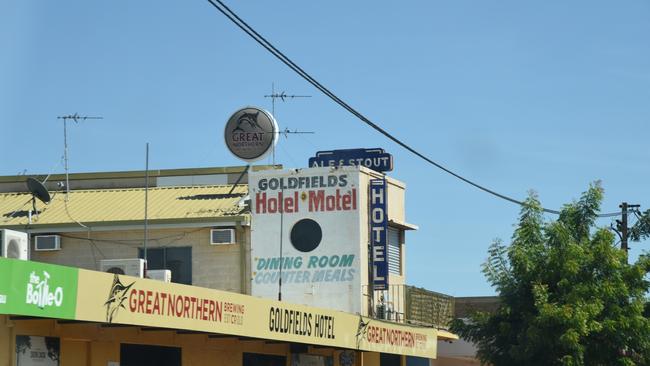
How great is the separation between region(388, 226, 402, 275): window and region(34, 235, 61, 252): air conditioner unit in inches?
391

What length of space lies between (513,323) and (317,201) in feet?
26.8

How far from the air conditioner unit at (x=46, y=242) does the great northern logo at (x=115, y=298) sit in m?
19.5

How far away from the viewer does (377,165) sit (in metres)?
37.8

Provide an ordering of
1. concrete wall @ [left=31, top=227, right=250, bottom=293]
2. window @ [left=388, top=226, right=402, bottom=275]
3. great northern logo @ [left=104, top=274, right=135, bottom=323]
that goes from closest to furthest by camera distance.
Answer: great northern logo @ [left=104, top=274, right=135, bottom=323] → concrete wall @ [left=31, top=227, right=250, bottom=293] → window @ [left=388, top=226, right=402, bottom=275]

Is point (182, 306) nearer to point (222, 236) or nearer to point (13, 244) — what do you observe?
point (13, 244)

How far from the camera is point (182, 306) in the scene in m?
20.4

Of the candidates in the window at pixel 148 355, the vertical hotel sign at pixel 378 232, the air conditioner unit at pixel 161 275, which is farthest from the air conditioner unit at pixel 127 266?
the vertical hotel sign at pixel 378 232

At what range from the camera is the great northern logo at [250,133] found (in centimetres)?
3753

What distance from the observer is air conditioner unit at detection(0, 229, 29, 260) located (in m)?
21.0

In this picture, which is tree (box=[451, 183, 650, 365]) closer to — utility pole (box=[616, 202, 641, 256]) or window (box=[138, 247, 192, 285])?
window (box=[138, 247, 192, 285])

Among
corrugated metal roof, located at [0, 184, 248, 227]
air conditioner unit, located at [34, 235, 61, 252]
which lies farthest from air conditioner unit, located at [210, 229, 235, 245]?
air conditioner unit, located at [34, 235, 61, 252]

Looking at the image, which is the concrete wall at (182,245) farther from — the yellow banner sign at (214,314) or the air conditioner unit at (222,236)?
the yellow banner sign at (214,314)

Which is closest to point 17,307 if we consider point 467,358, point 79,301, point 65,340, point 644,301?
point 79,301

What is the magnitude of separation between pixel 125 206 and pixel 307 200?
243 inches
